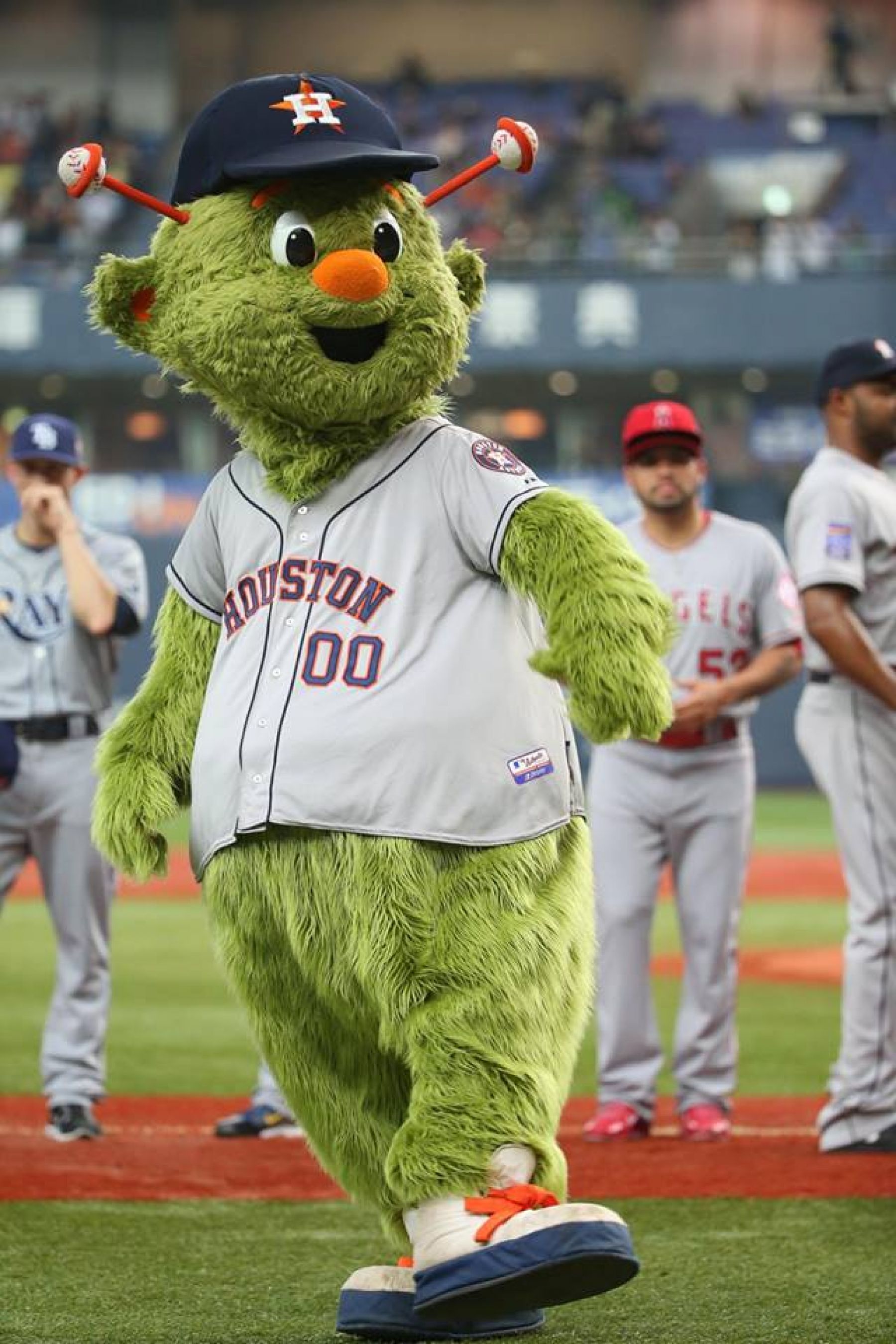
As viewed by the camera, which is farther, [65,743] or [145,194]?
[65,743]

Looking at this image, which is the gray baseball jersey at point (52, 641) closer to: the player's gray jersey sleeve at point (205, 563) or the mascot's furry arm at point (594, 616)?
the player's gray jersey sleeve at point (205, 563)

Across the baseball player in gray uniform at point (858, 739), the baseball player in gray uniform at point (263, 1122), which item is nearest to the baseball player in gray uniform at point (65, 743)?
the baseball player in gray uniform at point (263, 1122)

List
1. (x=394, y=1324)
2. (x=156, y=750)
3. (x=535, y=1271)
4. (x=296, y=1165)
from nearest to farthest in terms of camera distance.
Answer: (x=535, y=1271), (x=394, y=1324), (x=156, y=750), (x=296, y=1165)

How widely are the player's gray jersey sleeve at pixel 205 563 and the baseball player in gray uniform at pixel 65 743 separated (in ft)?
7.33

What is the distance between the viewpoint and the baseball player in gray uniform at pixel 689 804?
5852 millimetres

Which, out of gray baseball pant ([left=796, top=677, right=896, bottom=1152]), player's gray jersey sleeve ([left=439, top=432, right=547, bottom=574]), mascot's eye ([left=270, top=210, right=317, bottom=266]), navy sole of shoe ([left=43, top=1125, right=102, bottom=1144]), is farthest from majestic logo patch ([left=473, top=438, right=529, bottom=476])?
navy sole of shoe ([left=43, top=1125, right=102, bottom=1144])

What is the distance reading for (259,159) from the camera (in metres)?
3.33

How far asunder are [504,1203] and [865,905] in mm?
2666

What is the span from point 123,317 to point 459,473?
674mm

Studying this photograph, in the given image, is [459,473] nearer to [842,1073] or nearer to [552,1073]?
[552,1073]

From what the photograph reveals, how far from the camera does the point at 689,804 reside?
592cm

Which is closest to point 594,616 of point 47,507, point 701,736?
point 701,736

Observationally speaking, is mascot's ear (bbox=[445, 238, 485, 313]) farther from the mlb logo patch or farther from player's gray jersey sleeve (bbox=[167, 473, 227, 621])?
the mlb logo patch

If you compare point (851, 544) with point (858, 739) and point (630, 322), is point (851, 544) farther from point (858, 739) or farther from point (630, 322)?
point (630, 322)
